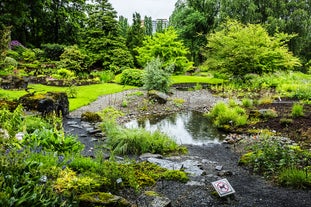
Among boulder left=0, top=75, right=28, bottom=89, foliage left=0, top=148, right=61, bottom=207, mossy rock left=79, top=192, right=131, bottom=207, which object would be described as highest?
Result: boulder left=0, top=75, right=28, bottom=89

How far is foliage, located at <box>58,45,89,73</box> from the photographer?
20234mm

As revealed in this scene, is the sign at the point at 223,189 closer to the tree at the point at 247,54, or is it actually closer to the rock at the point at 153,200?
the rock at the point at 153,200

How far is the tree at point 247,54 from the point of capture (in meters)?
17.6

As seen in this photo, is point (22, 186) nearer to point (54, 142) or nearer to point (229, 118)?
point (54, 142)

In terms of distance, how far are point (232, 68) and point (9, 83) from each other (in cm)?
1210

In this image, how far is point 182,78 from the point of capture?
21.2m

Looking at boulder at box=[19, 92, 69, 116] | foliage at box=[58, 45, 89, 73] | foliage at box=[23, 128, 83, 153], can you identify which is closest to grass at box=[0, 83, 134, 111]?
boulder at box=[19, 92, 69, 116]

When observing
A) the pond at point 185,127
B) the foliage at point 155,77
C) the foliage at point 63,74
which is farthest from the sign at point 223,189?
the foliage at point 63,74

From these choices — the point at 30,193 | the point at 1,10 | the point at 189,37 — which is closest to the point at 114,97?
the point at 30,193

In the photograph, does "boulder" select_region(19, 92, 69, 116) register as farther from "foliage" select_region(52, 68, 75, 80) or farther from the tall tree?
the tall tree

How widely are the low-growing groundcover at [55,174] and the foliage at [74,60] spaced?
1458 centimetres

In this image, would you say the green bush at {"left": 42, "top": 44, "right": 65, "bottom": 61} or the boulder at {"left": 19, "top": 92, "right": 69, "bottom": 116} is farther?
the green bush at {"left": 42, "top": 44, "right": 65, "bottom": 61}

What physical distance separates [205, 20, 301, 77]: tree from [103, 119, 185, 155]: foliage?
11.6 metres

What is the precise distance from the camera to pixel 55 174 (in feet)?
13.9
